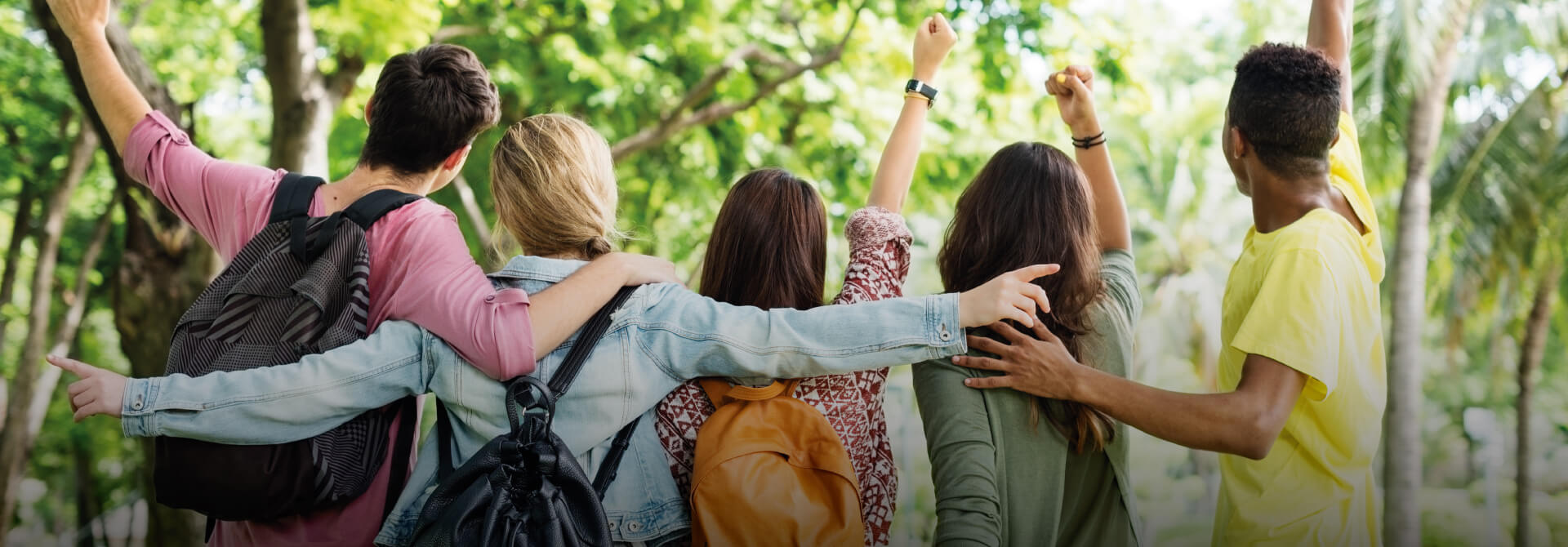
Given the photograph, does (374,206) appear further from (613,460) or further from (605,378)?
(613,460)

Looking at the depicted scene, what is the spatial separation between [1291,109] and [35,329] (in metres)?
11.7

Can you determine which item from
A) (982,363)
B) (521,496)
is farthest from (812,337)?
(521,496)

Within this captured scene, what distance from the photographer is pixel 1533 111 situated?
14312mm

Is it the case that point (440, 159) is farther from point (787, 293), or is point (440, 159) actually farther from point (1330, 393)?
point (1330, 393)

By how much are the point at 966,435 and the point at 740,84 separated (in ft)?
22.6

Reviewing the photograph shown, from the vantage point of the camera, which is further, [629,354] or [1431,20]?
[1431,20]

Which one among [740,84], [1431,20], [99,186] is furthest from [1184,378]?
[99,186]

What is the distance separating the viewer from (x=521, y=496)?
6.88ft

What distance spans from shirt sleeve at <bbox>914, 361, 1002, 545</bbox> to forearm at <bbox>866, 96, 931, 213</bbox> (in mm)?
528

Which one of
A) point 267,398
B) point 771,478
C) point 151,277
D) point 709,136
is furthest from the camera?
point 709,136

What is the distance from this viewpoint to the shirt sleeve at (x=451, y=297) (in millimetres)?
2125

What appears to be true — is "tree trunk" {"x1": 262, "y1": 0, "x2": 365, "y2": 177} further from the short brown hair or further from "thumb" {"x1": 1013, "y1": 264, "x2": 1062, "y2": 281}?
"thumb" {"x1": 1013, "y1": 264, "x2": 1062, "y2": 281}

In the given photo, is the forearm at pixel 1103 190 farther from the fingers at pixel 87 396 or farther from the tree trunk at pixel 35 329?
the tree trunk at pixel 35 329

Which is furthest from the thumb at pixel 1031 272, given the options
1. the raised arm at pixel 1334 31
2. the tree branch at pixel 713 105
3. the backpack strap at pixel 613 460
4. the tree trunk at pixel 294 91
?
the tree branch at pixel 713 105
